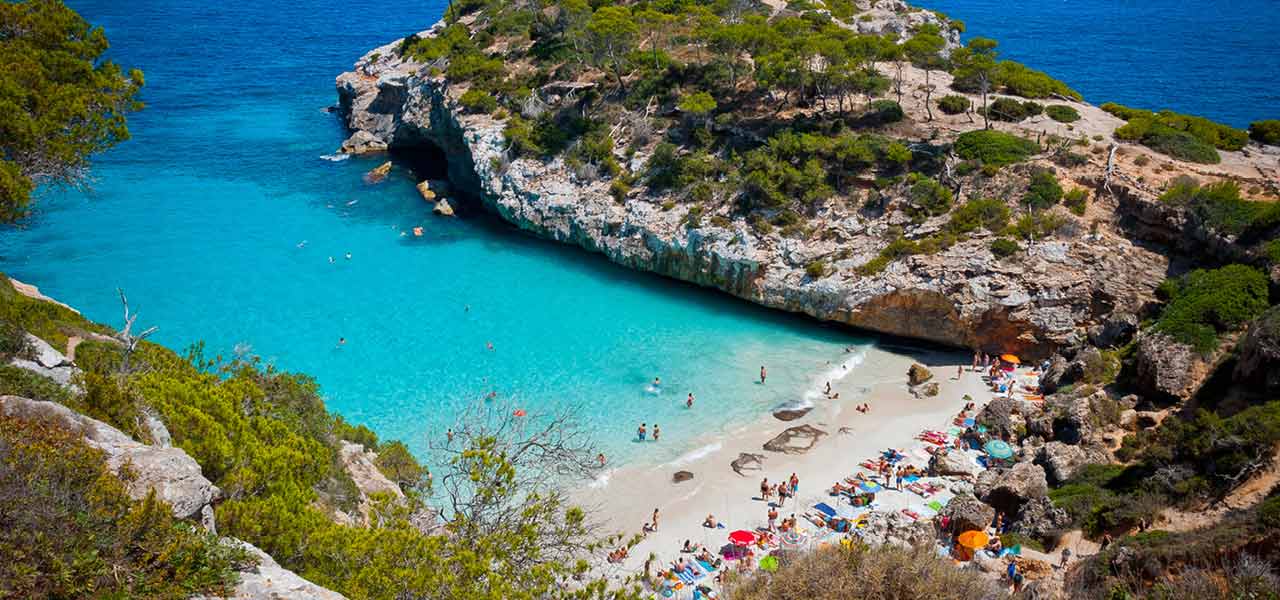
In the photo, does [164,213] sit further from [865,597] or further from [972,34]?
[972,34]

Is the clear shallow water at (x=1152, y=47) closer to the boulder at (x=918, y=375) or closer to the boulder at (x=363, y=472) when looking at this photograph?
the boulder at (x=918, y=375)

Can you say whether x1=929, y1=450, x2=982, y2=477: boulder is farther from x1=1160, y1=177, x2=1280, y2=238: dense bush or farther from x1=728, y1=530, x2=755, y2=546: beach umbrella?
x1=1160, y1=177, x2=1280, y2=238: dense bush

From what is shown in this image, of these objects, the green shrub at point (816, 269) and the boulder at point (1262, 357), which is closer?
the boulder at point (1262, 357)

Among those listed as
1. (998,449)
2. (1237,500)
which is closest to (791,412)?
(998,449)

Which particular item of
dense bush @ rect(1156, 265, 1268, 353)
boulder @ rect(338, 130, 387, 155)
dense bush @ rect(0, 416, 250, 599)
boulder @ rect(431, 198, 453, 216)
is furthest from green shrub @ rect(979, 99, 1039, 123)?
boulder @ rect(338, 130, 387, 155)

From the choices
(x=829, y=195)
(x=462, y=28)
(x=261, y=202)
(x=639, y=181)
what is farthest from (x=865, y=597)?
(x=462, y=28)

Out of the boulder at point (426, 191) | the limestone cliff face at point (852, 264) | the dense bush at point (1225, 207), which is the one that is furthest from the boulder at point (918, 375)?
the boulder at point (426, 191)

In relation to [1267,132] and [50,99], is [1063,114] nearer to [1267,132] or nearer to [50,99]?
[1267,132]
